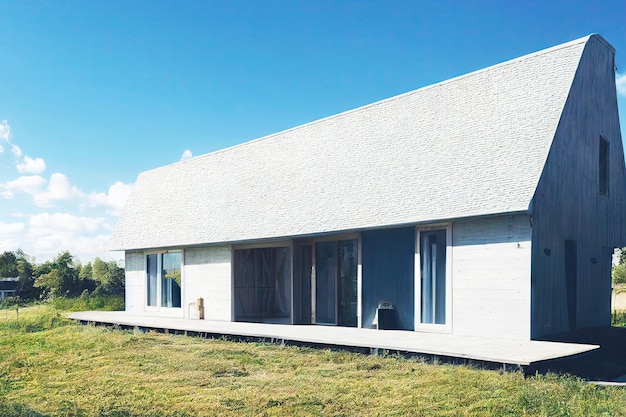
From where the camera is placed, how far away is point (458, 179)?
11.4 metres

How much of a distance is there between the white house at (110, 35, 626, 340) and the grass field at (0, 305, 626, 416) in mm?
2555

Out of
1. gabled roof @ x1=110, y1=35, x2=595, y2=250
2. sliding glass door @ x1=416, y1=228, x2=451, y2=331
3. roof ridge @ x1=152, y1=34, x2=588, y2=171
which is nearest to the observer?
gabled roof @ x1=110, y1=35, x2=595, y2=250

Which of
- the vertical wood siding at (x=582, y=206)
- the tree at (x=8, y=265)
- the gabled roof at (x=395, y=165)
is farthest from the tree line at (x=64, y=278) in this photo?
the vertical wood siding at (x=582, y=206)

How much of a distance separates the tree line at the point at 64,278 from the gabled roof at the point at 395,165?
1126cm

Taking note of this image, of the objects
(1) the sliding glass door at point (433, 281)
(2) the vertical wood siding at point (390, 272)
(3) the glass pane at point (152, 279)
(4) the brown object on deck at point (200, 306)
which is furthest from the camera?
(3) the glass pane at point (152, 279)

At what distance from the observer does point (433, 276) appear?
11.4 m

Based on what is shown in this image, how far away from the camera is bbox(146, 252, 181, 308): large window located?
17.9m

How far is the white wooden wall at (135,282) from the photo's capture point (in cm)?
1931

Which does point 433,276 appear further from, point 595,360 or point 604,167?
point 604,167

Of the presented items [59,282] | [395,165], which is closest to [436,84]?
[395,165]

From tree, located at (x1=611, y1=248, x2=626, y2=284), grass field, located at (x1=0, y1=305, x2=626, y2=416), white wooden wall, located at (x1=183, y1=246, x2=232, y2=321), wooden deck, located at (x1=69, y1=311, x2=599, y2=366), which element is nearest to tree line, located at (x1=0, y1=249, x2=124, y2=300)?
white wooden wall, located at (x1=183, y1=246, x2=232, y2=321)

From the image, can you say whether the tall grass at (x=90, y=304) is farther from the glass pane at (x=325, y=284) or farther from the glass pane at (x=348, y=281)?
the glass pane at (x=348, y=281)

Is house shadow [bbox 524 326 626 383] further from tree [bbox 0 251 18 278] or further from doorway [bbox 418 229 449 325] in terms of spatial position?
tree [bbox 0 251 18 278]

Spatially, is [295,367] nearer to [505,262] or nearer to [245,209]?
[505,262]
